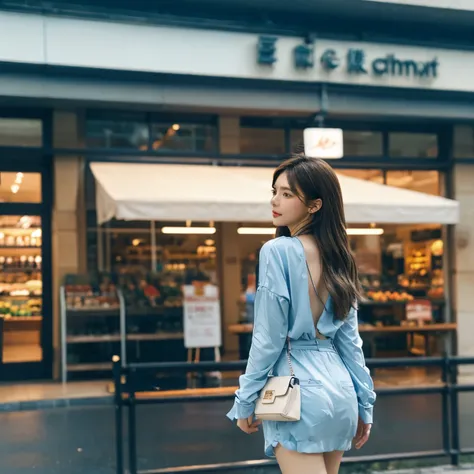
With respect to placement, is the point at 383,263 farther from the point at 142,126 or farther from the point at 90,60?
the point at 90,60

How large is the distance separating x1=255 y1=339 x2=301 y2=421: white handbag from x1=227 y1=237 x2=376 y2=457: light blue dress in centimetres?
3

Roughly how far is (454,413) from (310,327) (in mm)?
3359

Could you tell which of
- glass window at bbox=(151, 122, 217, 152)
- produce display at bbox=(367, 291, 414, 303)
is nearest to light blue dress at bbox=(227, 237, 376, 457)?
glass window at bbox=(151, 122, 217, 152)

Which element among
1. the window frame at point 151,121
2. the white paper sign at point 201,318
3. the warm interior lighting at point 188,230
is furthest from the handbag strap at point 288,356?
the warm interior lighting at point 188,230

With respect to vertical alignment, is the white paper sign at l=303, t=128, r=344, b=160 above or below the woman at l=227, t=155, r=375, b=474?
above

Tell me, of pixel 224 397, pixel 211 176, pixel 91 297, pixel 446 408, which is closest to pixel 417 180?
pixel 211 176

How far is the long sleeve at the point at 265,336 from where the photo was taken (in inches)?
98.6

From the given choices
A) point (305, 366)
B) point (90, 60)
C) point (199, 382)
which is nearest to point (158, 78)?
point (90, 60)

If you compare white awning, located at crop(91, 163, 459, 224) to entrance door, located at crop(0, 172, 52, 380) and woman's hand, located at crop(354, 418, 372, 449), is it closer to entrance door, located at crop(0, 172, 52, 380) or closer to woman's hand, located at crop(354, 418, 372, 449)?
entrance door, located at crop(0, 172, 52, 380)

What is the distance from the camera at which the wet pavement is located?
600 centimetres

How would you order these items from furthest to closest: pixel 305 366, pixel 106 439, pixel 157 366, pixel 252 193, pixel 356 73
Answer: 1. pixel 356 73
2. pixel 252 193
3. pixel 106 439
4. pixel 157 366
5. pixel 305 366

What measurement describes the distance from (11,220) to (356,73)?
5.47 m

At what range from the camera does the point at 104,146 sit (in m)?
10.3

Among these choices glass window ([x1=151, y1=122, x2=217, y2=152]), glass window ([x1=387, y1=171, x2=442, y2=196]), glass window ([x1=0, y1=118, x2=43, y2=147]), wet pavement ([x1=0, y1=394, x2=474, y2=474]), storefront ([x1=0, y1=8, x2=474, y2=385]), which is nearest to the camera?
wet pavement ([x1=0, y1=394, x2=474, y2=474])
